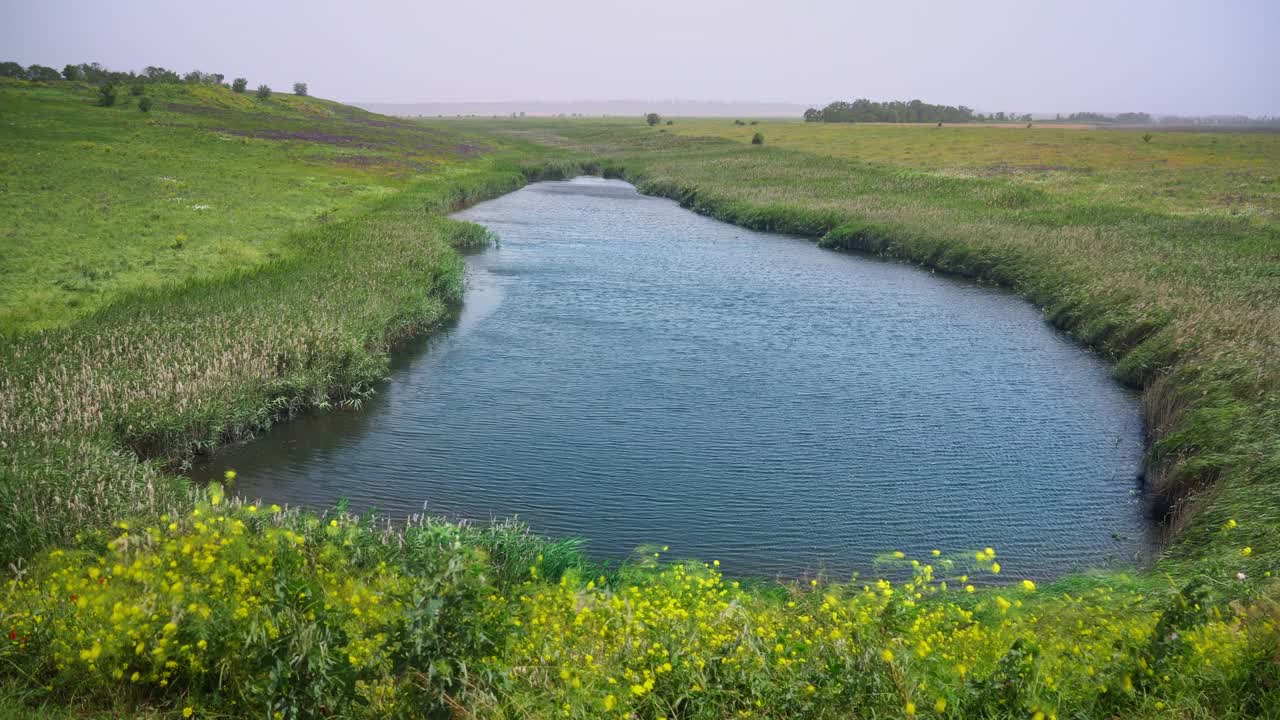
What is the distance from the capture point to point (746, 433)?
17.0m

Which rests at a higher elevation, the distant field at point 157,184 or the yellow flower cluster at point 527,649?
the distant field at point 157,184

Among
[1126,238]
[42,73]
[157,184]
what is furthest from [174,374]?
[42,73]

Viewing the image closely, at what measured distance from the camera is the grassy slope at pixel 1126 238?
550 inches

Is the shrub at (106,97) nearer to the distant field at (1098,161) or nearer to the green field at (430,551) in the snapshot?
the green field at (430,551)

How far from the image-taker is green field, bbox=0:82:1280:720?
6.38 meters

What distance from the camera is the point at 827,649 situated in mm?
7055

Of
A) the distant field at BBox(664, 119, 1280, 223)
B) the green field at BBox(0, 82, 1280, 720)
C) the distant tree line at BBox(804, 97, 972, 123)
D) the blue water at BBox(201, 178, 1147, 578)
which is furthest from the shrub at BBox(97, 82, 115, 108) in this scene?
the distant tree line at BBox(804, 97, 972, 123)

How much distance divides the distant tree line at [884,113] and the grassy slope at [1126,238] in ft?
253

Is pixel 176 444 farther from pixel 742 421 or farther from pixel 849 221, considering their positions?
pixel 849 221

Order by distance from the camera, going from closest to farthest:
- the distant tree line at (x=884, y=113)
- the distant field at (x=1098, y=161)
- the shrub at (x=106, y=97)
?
the distant field at (x=1098, y=161)
the shrub at (x=106, y=97)
the distant tree line at (x=884, y=113)

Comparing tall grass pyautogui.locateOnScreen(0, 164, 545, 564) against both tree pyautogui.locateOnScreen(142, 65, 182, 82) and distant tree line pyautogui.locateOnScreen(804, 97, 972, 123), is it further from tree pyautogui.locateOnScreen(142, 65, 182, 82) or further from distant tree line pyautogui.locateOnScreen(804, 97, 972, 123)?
distant tree line pyautogui.locateOnScreen(804, 97, 972, 123)

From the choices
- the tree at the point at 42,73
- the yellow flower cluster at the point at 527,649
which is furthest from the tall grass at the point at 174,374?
the tree at the point at 42,73

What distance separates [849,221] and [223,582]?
37.6 metres

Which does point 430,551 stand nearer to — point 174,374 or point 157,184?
point 174,374
